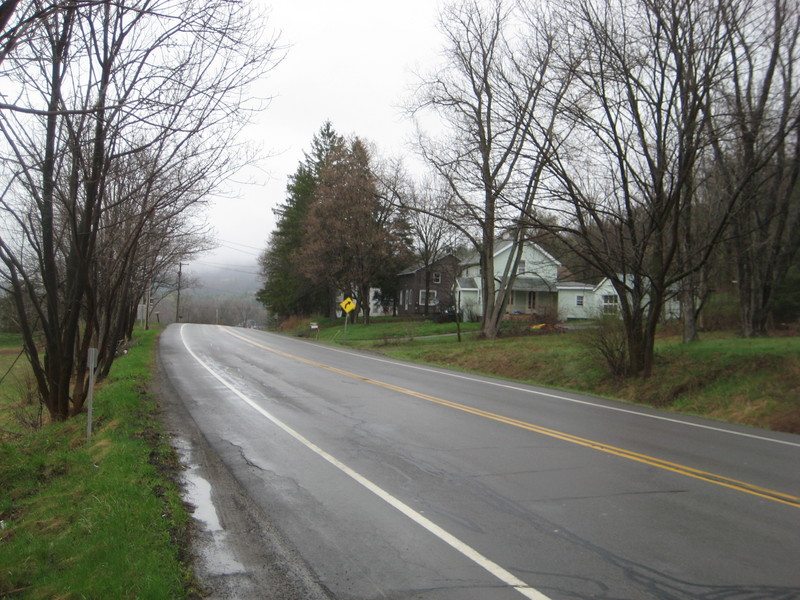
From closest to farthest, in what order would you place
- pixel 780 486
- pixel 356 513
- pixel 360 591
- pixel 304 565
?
pixel 360 591 < pixel 304 565 < pixel 356 513 < pixel 780 486

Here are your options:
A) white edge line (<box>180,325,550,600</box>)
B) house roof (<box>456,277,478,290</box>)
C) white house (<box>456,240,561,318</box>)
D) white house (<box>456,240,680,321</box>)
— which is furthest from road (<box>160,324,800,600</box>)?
house roof (<box>456,277,478,290</box>)

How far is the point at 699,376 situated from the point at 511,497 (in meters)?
10.7

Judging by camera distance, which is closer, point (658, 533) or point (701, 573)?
point (701, 573)

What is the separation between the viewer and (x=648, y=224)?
17.2 metres

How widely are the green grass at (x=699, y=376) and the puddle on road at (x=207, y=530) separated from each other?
10.2 metres

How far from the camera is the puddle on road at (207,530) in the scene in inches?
184

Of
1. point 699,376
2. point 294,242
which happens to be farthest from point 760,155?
point 294,242

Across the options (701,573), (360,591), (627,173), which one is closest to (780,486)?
(701,573)

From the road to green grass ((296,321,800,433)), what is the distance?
6.16 ft

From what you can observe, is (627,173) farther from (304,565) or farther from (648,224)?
(304,565)

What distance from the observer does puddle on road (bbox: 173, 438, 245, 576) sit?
468 cm

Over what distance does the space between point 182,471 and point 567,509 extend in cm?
452

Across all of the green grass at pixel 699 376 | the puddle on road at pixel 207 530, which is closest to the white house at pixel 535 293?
the green grass at pixel 699 376

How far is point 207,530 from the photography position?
17.9ft
